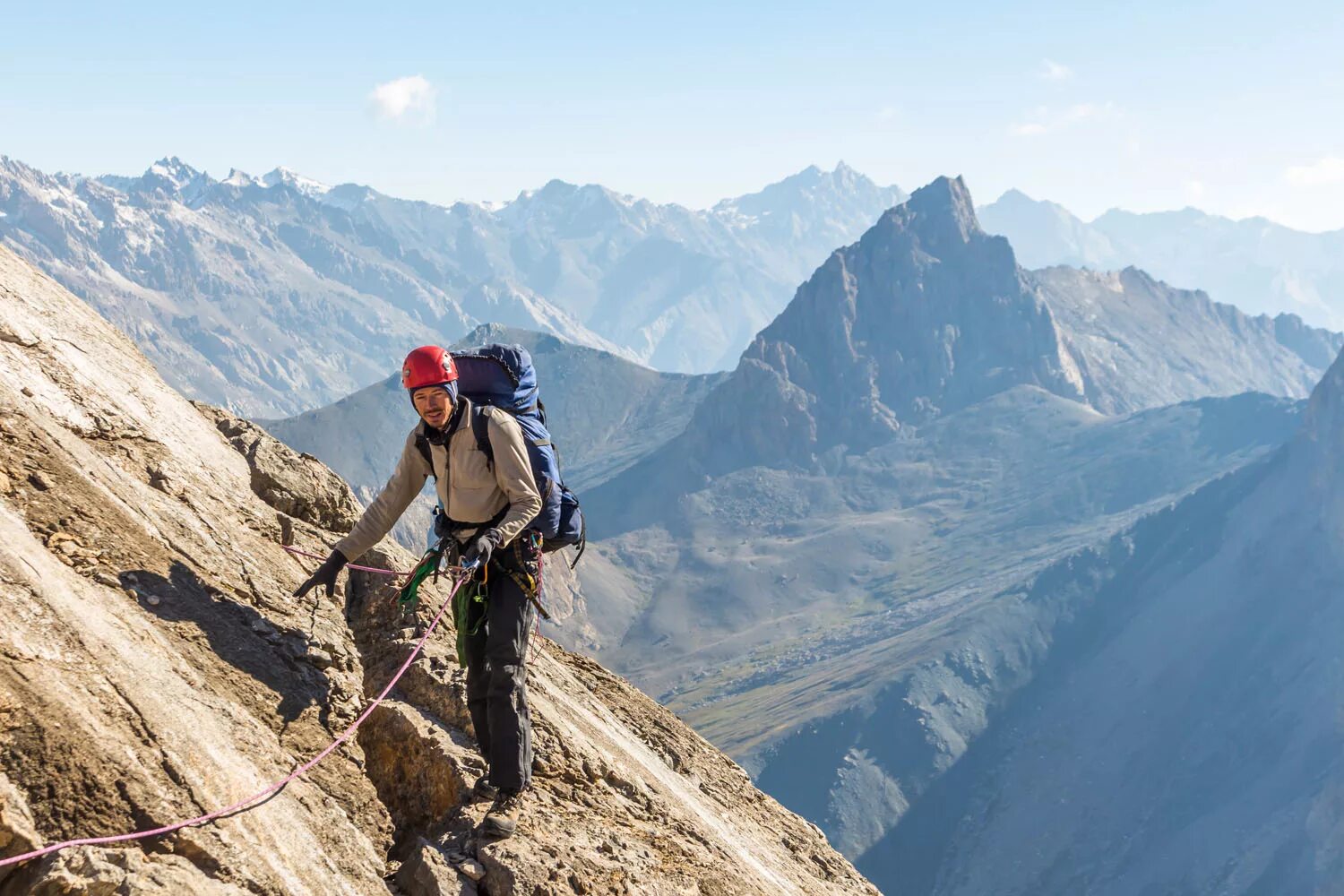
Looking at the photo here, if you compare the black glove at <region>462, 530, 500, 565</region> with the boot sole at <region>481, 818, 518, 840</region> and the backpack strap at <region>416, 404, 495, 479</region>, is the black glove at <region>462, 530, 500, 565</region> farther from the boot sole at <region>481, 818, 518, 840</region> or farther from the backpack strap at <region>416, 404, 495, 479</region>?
the boot sole at <region>481, 818, 518, 840</region>

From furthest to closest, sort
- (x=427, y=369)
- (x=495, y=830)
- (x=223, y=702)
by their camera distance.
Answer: (x=427, y=369), (x=495, y=830), (x=223, y=702)

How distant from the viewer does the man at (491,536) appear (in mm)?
11992

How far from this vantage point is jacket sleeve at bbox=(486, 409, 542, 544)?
475 inches

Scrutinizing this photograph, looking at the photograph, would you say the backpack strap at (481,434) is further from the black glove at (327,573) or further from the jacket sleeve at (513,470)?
the black glove at (327,573)

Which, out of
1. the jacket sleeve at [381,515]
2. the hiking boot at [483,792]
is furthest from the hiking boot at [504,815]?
the jacket sleeve at [381,515]

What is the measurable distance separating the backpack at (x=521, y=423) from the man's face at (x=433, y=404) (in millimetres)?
267

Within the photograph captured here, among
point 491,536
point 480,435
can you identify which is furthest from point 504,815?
point 480,435

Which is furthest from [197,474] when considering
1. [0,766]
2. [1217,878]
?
[1217,878]

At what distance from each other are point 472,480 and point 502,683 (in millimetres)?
2258

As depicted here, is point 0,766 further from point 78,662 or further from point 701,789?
point 701,789

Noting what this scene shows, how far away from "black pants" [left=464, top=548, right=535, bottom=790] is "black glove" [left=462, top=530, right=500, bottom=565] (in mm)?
819

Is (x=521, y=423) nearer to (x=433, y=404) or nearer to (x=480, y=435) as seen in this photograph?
(x=480, y=435)

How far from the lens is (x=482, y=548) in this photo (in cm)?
1154

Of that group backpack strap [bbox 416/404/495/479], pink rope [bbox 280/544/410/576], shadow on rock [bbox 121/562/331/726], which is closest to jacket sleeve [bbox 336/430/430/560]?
backpack strap [bbox 416/404/495/479]
